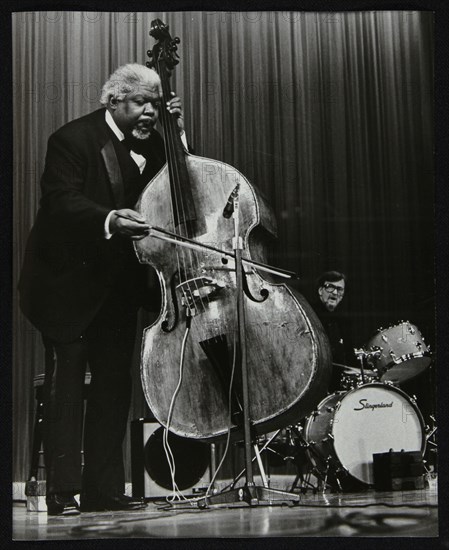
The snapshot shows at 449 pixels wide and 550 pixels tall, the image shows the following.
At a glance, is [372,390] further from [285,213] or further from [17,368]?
[17,368]

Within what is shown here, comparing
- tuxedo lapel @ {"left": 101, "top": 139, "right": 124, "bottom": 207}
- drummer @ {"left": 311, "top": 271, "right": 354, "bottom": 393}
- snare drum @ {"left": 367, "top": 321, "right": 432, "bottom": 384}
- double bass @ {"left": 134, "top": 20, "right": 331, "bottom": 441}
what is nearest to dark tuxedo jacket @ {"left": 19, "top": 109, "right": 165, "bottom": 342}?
tuxedo lapel @ {"left": 101, "top": 139, "right": 124, "bottom": 207}

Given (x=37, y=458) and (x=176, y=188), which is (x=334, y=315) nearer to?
(x=176, y=188)

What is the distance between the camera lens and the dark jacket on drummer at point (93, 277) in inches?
137

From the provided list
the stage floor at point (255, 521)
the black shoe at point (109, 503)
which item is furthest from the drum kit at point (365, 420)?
the black shoe at point (109, 503)

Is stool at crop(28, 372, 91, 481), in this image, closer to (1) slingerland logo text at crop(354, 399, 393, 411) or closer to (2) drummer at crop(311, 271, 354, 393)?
(2) drummer at crop(311, 271, 354, 393)

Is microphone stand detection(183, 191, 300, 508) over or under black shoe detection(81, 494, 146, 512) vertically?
over

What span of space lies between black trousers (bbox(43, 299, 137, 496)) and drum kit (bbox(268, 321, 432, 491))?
0.67 m

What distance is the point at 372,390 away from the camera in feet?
12.1

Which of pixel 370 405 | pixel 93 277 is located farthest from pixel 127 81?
pixel 370 405

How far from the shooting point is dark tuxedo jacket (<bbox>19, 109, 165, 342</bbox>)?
3.55 m

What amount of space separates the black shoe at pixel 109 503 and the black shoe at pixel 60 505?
0.15 ft

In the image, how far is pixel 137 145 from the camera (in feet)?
12.0

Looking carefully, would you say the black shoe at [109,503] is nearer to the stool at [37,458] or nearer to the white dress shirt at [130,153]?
the stool at [37,458]
